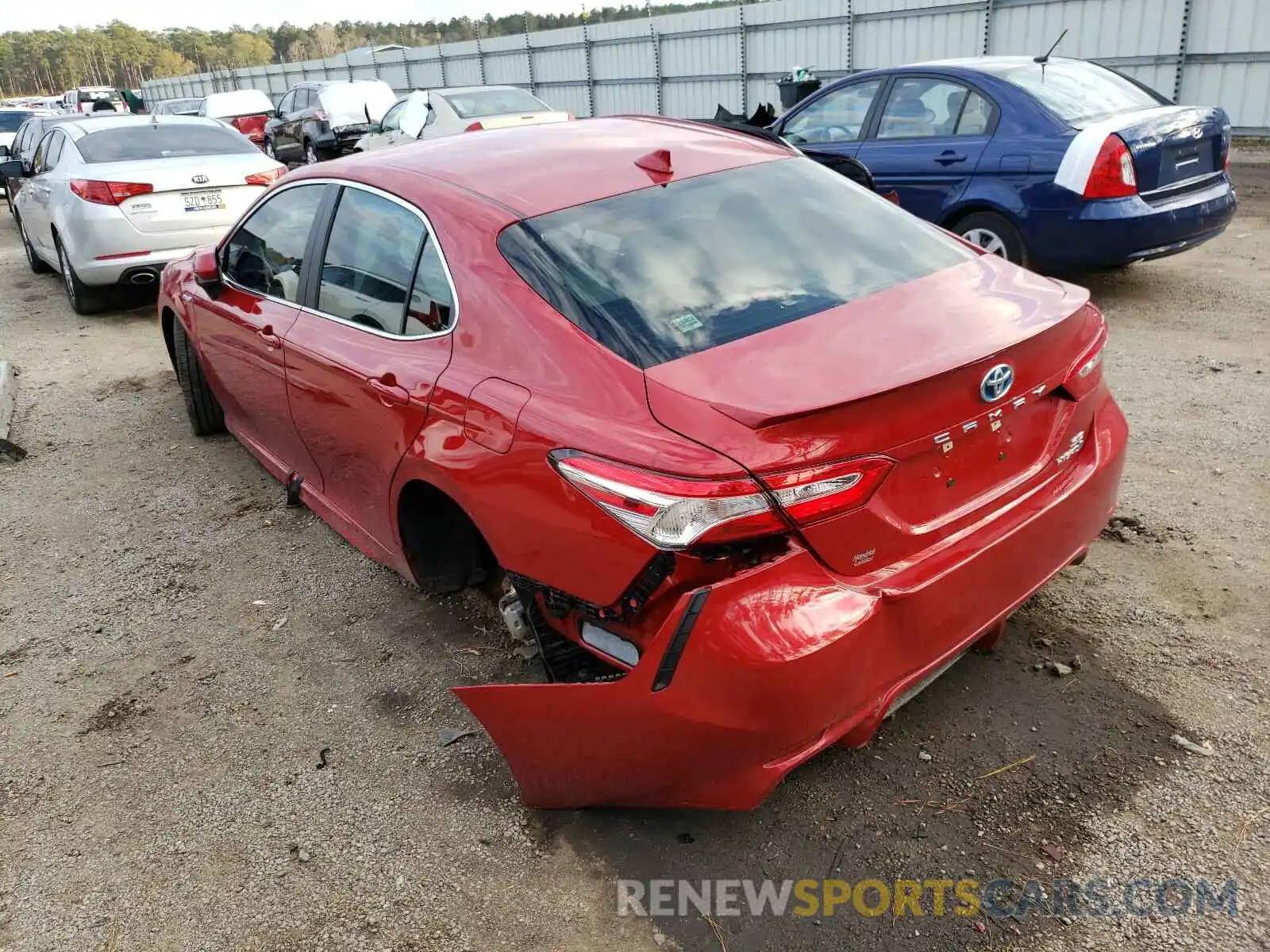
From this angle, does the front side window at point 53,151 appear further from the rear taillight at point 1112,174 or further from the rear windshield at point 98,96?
the rear windshield at point 98,96

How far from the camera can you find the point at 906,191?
710 cm

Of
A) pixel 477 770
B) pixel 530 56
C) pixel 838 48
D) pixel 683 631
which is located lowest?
pixel 477 770

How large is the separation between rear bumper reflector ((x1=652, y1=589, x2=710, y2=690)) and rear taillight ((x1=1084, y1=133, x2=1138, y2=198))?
17.2 ft

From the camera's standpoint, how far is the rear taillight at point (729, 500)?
207cm

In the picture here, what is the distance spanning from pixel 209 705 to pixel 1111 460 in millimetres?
2941

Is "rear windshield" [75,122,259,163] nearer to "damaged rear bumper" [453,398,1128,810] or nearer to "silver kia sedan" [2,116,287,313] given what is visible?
"silver kia sedan" [2,116,287,313]

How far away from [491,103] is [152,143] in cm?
657

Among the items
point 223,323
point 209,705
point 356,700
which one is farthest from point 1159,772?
point 223,323

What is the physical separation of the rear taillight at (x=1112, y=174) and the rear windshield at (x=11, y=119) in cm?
2352

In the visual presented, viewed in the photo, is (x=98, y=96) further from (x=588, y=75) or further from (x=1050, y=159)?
(x=1050, y=159)

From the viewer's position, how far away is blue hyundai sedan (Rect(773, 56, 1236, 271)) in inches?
A: 239

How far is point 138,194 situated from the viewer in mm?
7980

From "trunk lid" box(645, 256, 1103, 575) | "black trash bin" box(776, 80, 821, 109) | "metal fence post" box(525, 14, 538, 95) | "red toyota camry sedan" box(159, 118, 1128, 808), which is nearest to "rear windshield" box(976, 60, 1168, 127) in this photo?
"red toyota camry sedan" box(159, 118, 1128, 808)

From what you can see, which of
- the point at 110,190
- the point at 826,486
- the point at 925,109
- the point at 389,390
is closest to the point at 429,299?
the point at 389,390
